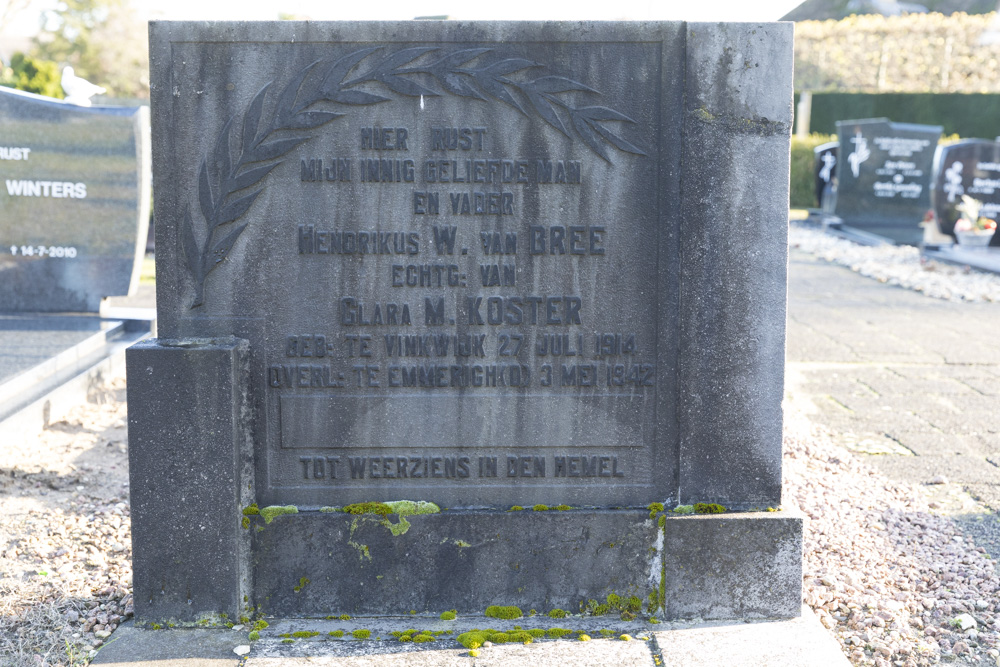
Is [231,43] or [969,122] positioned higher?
[969,122]

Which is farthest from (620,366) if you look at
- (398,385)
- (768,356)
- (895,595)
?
(895,595)

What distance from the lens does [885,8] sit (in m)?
55.2

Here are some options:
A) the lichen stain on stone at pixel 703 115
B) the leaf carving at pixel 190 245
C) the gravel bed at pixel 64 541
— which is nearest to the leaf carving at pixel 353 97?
the leaf carving at pixel 190 245

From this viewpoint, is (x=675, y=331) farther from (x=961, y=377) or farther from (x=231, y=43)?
(x=961, y=377)

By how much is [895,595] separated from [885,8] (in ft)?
196

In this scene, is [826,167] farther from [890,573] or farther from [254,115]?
[254,115]

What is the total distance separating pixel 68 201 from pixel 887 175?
13.2 metres

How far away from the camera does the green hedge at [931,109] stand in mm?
25625

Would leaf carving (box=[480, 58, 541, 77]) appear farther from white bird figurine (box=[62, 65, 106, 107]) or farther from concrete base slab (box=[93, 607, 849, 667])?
white bird figurine (box=[62, 65, 106, 107])

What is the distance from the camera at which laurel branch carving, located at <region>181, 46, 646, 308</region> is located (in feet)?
9.04

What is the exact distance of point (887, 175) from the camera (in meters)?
15.9

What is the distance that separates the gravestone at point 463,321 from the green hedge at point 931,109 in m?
24.8

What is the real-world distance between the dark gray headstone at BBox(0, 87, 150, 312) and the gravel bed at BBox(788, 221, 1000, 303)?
6.67 metres

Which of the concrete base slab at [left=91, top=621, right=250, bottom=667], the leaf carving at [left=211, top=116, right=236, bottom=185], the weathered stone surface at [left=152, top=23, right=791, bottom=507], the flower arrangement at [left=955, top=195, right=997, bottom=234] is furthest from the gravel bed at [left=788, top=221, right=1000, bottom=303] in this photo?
the concrete base slab at [left=91, top=621, right=250, bottom=667]
